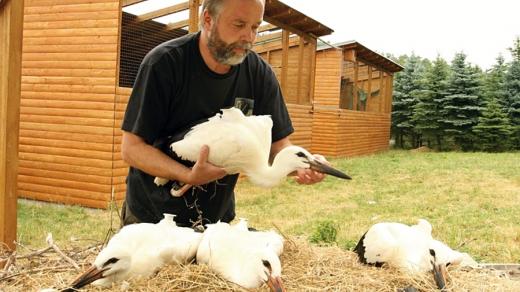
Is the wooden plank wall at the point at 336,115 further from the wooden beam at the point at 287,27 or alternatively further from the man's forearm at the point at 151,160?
the man's forearm at the point at 151,160

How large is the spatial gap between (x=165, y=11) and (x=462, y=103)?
25068 mm

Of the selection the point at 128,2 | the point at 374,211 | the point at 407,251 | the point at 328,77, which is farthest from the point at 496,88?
the point at 407,251

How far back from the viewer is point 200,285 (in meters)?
2.55

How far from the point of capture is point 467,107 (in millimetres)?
31062

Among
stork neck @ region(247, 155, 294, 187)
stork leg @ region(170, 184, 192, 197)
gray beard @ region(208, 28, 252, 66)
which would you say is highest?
gray beard @ region(208, 28, 252, 66)

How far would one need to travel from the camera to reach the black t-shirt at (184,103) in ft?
10.7

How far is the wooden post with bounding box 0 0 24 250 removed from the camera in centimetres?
395

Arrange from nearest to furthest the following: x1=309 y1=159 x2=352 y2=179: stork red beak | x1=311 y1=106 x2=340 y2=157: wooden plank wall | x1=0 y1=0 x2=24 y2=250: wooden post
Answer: x1=309 y1=159 x2=352 y2=179: stork red beak
x1=0 y1=0 x2=24 y2=250: wooden post
x1=311 y1=106 x2=340 y2=157: wooden plank wall

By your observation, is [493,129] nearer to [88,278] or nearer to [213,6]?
[213,6]

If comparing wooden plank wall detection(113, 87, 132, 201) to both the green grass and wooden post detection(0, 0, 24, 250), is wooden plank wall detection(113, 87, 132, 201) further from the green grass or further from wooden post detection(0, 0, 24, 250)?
wooden post detection(0, 0, 24, 250)

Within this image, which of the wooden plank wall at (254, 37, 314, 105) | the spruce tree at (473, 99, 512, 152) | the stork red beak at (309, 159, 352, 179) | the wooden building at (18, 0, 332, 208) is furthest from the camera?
the spruce tree at (473, 99, 512, 152)

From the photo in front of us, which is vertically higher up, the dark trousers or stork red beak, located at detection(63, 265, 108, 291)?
the dark trousers

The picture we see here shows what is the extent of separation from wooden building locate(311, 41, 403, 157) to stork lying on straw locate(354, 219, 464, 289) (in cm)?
1802

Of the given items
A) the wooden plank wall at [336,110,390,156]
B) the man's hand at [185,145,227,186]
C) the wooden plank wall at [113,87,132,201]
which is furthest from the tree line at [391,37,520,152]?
the man's hand at [185,145,227,186]
